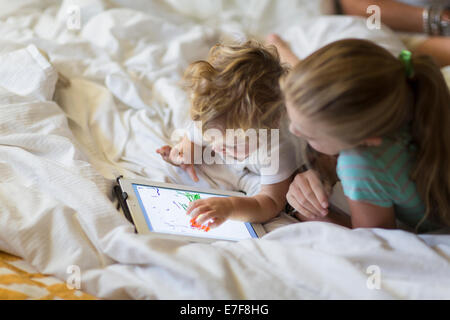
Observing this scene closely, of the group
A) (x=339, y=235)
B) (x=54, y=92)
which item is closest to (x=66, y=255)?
(x=339, y=235)

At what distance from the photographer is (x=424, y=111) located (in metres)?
0.69

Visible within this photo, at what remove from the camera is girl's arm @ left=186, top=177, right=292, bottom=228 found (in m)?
0.82

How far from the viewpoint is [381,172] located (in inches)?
28.2

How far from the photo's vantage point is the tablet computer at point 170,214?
31.2 inches

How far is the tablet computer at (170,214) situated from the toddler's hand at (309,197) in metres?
0.09

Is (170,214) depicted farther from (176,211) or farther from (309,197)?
(309,197)

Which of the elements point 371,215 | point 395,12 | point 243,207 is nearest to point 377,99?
point 371,215

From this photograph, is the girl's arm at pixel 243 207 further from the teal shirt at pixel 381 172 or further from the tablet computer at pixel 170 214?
the teal shirt at pixel 381 172

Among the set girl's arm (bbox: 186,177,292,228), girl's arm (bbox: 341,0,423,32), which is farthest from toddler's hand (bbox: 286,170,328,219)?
girl's arm (bbox: 341,0,423,32)

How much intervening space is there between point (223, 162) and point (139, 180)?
0.21 metres

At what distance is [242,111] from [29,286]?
474 millimetres

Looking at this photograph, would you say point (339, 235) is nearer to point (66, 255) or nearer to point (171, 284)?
point (171, 284)

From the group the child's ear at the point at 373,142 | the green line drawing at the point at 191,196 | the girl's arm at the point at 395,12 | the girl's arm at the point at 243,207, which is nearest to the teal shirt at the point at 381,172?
the child's ear at the point at 373,142

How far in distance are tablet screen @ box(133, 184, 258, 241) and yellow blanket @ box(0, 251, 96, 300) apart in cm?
18
